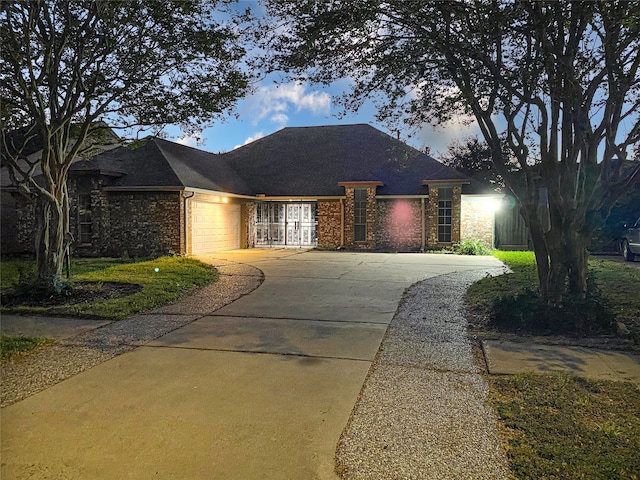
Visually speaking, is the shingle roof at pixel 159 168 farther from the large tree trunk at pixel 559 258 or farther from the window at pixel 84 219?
the large tree trunk at pixel 559 258

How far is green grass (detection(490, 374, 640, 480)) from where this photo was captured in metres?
2.62

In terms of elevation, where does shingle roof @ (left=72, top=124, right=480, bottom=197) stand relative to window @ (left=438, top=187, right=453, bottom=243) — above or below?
above

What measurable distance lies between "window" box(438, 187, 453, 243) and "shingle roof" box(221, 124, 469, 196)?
0.68 metres

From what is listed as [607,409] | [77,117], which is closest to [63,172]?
[77,117]

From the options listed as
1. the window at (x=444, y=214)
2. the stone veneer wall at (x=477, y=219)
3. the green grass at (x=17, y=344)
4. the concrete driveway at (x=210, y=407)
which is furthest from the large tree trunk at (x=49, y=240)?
the stone veneer wall at (x=477, y=219)

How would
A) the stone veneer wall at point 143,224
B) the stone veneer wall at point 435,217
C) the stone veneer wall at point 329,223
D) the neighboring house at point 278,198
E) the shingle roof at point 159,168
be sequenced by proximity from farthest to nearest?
the stone veneer wall at point 329,223
the stone veneer wall at point 435,217
the neighboring house at point 278,198
the shingle roof at point 159,168
the stone veneer wall at point 143,224

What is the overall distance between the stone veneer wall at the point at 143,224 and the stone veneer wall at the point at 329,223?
659cm

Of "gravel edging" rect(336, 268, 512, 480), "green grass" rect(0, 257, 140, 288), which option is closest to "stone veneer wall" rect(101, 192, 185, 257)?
"green grass" rect(0, 257, 140, 288)

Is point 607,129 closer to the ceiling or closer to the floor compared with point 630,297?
closer to the ceiling

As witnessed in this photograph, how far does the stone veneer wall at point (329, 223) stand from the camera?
19.5 meters

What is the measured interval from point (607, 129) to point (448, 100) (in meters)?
3.38

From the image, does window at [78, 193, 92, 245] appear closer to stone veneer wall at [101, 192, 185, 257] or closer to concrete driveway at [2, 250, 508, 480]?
stone veneer wall at [101, 192, 185, 257]

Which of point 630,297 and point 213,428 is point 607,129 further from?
point 213,428

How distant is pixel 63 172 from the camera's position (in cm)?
859
